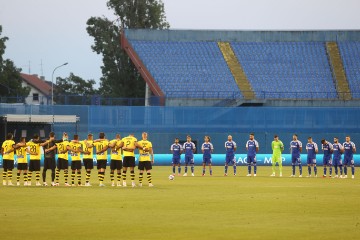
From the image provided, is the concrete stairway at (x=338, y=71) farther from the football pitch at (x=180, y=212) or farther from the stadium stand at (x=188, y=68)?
the football pitch at (x=180, y=212)

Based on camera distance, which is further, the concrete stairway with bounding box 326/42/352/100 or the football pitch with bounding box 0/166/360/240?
the concrete stairway with bounding box 326/42/352/100

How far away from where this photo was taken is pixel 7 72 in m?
110

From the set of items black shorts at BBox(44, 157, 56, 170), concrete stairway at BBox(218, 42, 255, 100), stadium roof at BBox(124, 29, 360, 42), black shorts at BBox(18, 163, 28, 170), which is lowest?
black shorts at BBox(18, 163, 28, 170)

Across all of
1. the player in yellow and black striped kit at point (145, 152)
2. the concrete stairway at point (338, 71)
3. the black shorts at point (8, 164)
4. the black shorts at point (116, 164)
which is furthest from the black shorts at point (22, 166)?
the concrete stairway at point (338, 71)

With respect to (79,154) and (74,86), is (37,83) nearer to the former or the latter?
(74,86)

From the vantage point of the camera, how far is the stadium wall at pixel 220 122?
73.6m

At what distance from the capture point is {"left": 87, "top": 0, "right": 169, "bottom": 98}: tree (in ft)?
333

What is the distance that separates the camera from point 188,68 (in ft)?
284

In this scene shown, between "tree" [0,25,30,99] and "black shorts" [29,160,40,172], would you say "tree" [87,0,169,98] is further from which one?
"black shorts" [29,160,40,172]

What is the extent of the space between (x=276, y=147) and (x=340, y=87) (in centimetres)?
3337

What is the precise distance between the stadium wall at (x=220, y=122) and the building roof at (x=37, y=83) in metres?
87.6

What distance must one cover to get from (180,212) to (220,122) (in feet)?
164

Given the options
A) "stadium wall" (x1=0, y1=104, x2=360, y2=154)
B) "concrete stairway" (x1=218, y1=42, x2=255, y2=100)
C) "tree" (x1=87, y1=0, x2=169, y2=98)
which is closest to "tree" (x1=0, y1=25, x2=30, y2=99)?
"tree" (x1=87, y1=0, x2=169, y2=98)

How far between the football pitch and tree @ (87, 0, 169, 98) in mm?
62543
